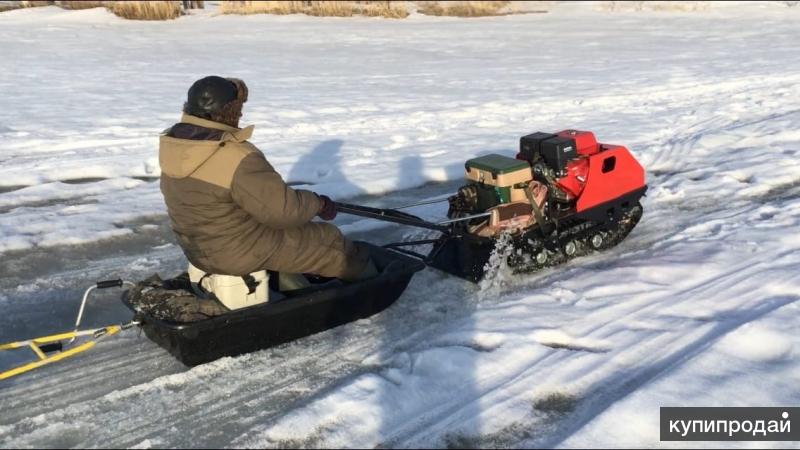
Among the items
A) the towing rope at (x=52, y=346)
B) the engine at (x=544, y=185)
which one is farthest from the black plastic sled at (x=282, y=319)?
the engine at (x=544, y=185)

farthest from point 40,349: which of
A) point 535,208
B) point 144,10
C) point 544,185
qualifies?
point 144,10

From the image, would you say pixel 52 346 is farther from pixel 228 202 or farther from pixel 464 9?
pixel 464 9

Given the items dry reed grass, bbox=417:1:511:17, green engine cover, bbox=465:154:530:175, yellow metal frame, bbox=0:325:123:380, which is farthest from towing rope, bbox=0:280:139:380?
dry reed grass, bbox=417:1:511:17

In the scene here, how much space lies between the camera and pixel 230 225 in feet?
13.0

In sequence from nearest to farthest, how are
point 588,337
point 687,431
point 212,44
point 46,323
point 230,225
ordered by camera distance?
1. point 687,431
2. point 230,225
3. point 588,337
4. point 46,323
5. point 212,44

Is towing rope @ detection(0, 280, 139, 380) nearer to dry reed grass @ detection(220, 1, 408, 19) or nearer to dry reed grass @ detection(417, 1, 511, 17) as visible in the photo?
dry reed grass @ detection(220, 1, 408, 19)

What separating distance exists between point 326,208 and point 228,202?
0.60 meters

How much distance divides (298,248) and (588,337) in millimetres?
1659

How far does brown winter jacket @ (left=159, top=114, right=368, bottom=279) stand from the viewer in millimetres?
3795

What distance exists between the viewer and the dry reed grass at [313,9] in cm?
2336

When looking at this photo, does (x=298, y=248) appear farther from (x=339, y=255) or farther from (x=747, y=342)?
(x=747, y=342)

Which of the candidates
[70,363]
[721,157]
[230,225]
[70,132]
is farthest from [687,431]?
[70,132]

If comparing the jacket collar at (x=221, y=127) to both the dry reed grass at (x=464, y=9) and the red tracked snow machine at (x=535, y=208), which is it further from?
the dry reed grass at (x=464, y=9)

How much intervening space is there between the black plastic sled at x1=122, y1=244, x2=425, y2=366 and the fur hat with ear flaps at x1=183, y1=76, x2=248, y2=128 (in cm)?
99
